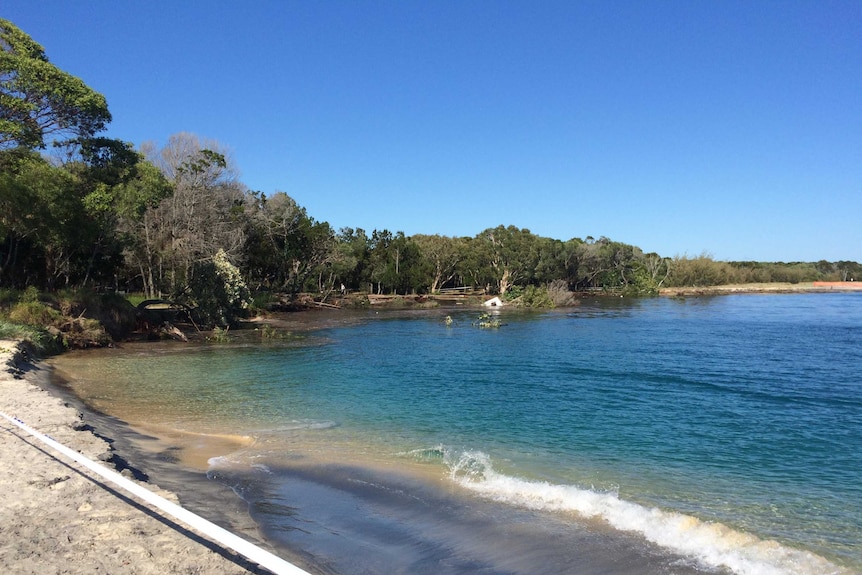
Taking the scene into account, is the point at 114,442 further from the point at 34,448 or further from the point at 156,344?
the point at 156,344

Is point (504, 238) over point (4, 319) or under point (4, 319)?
over

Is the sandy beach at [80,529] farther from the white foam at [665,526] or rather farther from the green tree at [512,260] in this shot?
the green tree at [512,260]

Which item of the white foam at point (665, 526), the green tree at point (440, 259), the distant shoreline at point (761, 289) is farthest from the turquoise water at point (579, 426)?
the distant shoreline at point (761, 289)

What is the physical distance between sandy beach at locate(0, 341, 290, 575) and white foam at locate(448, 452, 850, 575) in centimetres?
474

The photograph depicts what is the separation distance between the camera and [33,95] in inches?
957

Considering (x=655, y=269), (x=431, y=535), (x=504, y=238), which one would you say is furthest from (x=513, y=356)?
(x=655, y=269)

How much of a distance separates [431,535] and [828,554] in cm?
497

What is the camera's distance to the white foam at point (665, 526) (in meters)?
6.59

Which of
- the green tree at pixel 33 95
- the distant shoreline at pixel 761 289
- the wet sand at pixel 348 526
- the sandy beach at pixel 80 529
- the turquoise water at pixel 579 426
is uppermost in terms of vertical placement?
the green tree at pixel 33 95

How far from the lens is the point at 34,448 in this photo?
8234mm

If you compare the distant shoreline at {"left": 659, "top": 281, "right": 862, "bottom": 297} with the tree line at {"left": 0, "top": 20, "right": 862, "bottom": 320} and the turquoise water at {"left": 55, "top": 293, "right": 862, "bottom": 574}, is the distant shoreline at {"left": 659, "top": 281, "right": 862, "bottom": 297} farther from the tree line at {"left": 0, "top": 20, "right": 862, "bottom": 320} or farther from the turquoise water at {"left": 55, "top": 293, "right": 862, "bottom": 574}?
the turquoise water at {"left": 55, "top": 293, "right": 862, "bottom": 574}

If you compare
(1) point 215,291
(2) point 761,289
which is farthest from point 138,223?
(2) point 761,289

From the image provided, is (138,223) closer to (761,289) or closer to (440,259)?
(440,259)

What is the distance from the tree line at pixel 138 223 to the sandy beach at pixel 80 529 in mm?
20715
